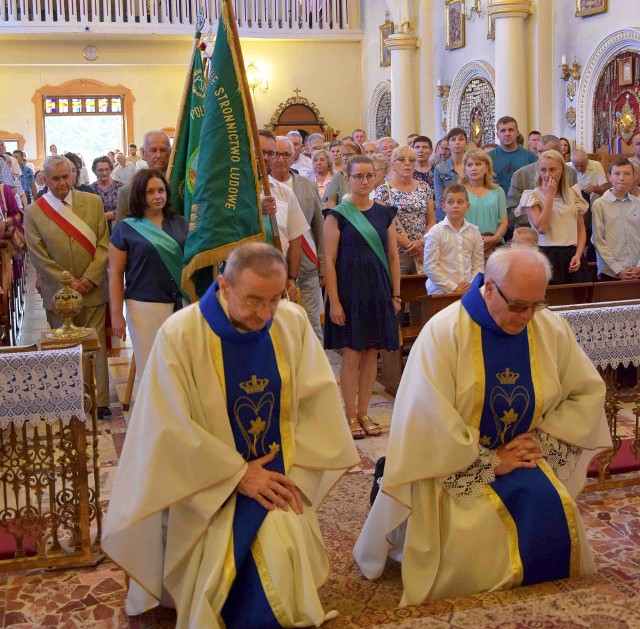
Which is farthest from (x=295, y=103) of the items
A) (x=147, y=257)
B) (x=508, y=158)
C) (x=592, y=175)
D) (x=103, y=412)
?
(x=147, y=257)

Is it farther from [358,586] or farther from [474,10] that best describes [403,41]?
[358,586]

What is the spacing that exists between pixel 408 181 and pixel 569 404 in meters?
3.45

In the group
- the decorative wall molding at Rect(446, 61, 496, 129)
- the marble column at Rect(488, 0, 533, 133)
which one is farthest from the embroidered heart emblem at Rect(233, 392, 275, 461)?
the decorative wall molding at Rect(446, 61, 496, 129)

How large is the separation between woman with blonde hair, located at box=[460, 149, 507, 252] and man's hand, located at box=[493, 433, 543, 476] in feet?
12.3

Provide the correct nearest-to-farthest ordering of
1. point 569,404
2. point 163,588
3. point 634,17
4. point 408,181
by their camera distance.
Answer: point 163,588 < point 569,404 < point 408,181 < point 634,17

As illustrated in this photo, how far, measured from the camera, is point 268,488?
3.30m

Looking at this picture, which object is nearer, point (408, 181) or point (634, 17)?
point (408, 181)

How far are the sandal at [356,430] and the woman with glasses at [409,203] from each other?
1.32 meters

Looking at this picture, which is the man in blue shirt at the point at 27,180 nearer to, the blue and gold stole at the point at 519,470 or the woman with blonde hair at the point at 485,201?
the woman with blonde hair at the point at 485,201

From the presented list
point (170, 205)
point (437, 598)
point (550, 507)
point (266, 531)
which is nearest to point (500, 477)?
point (550, 507)

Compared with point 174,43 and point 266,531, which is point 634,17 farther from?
point 174,43

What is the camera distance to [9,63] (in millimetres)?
21797

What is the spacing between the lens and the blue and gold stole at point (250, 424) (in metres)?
3.18

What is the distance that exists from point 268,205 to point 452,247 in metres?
1.58
